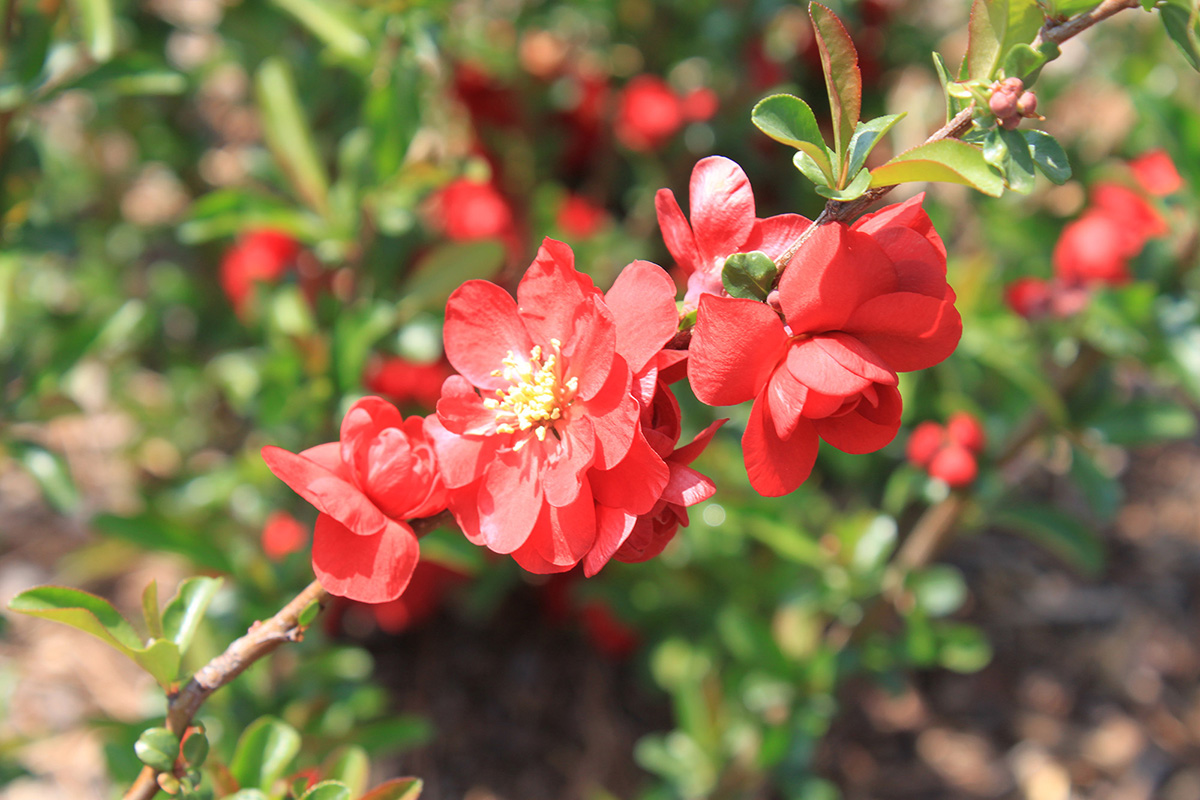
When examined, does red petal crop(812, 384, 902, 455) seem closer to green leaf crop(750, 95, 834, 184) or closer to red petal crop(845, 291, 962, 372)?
red petal crop(845, 291, 962, 372)

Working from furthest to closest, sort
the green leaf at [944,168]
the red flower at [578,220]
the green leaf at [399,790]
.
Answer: the red flower at [578,220] < the green leaf at [399,790] < the green leaf at [944,168]

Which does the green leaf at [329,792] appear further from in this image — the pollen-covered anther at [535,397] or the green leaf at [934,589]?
the green leaf at [934,589]

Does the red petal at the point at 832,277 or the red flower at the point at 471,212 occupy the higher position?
the red petal at the point at 832,277

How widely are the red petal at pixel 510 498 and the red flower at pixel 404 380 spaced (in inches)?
35.7

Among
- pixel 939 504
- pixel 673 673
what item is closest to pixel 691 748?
pixel 673 673

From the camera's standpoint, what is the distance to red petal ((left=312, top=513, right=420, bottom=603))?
650 mm

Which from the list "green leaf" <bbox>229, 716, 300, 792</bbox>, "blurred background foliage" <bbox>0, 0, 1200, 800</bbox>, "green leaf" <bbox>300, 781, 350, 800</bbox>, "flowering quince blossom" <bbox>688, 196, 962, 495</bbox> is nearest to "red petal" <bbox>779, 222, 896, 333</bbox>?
"flowering quince blossom" <bbox>688, 196, 962, 495</bbox>

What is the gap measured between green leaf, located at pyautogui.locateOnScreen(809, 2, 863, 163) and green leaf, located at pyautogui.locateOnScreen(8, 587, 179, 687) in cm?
66

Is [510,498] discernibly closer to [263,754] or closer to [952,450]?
[263,754]

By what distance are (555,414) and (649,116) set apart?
1205mm

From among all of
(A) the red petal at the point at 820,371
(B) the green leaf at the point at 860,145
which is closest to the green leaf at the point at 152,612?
(A) the red petal at the point at 820,371

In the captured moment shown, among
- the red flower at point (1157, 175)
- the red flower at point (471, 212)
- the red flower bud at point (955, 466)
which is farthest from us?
the red flower at point (471, 212)

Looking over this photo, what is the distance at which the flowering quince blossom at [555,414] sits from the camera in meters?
0.63

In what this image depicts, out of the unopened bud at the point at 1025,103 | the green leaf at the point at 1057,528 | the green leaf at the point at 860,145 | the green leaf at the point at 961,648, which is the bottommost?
the green leaf at the point at 961,648
